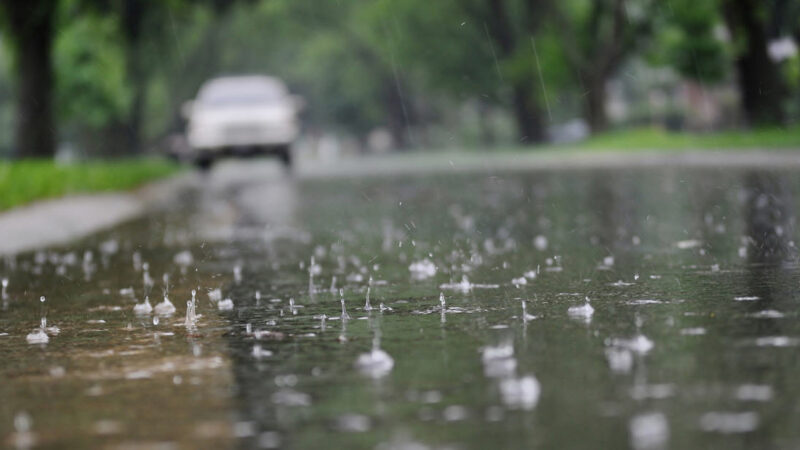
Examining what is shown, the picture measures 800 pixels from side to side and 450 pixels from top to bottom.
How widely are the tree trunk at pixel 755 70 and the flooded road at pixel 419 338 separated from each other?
23302mm

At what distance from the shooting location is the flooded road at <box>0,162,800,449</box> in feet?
15.3

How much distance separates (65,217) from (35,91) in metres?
10.0

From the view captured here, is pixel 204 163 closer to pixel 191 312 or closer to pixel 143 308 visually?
pixel 143 308

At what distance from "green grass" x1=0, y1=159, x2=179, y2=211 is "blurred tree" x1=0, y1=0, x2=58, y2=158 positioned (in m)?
1.45

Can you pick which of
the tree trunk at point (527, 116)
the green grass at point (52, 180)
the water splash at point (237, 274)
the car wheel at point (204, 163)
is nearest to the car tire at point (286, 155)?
the car wheel at point (204, 163)

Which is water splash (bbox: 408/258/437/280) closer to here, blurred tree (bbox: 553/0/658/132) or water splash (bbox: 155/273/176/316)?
water splash (bbox: 155/273/176/316)

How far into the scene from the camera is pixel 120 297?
9242 millimetres

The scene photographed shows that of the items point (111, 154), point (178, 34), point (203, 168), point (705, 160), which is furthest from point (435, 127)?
point (705, 160)

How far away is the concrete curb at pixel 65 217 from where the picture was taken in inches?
596

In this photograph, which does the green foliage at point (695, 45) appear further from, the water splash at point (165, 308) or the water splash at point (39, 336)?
the water splash at point (39, 336)

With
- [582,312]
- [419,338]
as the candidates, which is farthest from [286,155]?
[419,338]

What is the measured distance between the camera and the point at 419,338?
6680 millimetres

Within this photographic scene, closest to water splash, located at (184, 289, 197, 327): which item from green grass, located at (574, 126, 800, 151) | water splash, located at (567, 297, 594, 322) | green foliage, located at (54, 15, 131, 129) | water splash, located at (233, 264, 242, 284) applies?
water splash, located at (233, 264, 242, 284)

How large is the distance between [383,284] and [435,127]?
95.4m
